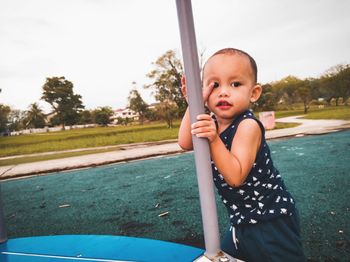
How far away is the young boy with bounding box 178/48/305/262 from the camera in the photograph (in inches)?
31.5

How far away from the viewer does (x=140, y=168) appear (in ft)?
17.1

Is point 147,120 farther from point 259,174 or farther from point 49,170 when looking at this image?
point 259,174

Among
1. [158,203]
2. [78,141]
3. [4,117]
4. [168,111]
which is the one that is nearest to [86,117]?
[4,117]

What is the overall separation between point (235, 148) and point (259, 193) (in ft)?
0.74

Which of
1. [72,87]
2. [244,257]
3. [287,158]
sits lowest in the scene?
[287,158]

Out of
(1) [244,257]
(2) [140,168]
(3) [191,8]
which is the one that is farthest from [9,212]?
(3) [191,8]

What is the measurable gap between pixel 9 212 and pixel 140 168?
2307 millimetres

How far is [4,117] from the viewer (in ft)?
75.6

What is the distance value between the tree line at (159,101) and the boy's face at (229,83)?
17.5 m

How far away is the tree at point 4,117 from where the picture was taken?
2152cm

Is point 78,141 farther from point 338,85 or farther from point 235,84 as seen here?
point 338,85

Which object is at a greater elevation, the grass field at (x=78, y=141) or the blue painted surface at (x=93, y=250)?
the blue painted surface at (x=93, y=250)

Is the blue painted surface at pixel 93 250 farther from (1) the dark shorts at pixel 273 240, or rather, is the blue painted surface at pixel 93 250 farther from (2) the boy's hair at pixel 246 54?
(2) the boy's hair at pixel 246 54

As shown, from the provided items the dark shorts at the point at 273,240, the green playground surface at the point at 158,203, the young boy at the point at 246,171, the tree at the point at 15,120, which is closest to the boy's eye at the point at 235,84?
the young boy at the point at 246,171
